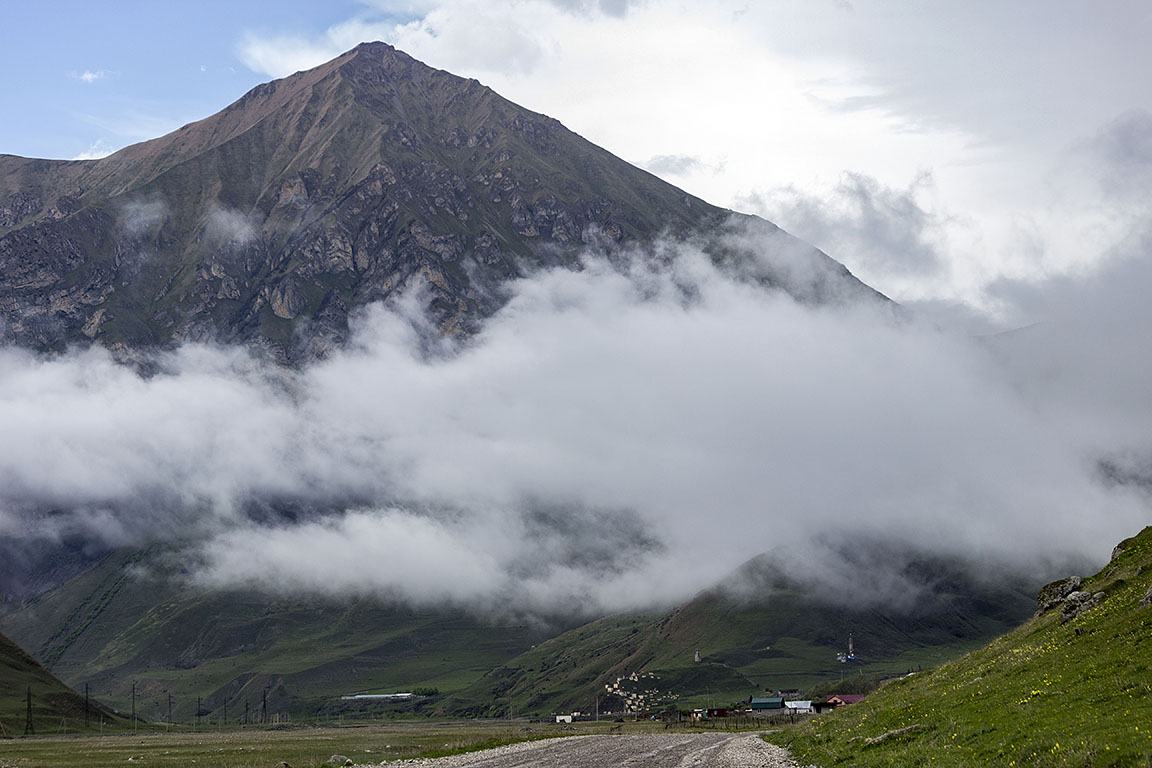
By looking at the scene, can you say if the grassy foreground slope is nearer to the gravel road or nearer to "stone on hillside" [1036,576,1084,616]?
"stone on hillside" [1036,576,1084,616]

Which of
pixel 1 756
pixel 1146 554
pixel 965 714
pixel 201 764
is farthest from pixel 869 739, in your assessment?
pixel 1 756

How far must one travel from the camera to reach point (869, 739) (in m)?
58.3

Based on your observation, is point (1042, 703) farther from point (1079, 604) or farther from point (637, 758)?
point (637, 758)

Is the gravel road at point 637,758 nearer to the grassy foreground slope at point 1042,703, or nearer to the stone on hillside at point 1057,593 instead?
the grassy foreground slope at point 1042,703

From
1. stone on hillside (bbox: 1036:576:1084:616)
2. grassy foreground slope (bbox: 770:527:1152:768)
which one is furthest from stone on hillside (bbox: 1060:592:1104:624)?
stone on hillside (bbox: 1036:576:1084:616)

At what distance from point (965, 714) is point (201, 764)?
90.8 metres

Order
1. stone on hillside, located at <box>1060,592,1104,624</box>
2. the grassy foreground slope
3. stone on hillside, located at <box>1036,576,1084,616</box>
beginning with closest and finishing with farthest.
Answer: the grassy foreground slope
stone on hillside, located at <box>1060,592,1104,624</box>
stone on hillside, located at <box>1036,576,1084,616</box>

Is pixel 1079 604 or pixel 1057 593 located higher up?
pixel 1079 604

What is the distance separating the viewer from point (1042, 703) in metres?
47.5

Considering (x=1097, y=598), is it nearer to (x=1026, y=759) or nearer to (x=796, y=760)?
(x=796, y=760)

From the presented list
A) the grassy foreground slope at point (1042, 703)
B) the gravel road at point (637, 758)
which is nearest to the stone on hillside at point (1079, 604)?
the grassy foreground slope at point (1042, 703)

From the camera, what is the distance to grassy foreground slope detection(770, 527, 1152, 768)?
127 feet

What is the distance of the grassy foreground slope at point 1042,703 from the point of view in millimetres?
38656

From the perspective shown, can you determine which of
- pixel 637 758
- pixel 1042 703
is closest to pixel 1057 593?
pixel 637 758
